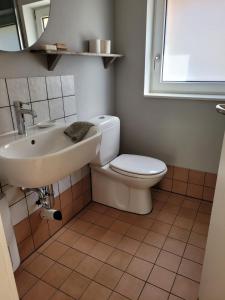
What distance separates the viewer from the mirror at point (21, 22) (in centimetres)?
115

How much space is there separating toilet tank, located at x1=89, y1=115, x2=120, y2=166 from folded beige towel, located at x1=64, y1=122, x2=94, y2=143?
35cm

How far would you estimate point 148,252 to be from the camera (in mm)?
1525

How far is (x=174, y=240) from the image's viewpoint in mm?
1630

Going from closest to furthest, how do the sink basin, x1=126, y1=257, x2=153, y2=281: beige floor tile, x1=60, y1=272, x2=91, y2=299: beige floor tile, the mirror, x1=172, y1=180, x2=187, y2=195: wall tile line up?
the sink basin, the mirror, x1=60, y1=272, x2=91, y2=299: beige floor tile, x1=126, y1=257, x2=153, y2=281: beige floor tile, x1=172, y1=180, x2=187, y2=195: wall tile

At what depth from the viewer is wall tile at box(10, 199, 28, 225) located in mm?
1344

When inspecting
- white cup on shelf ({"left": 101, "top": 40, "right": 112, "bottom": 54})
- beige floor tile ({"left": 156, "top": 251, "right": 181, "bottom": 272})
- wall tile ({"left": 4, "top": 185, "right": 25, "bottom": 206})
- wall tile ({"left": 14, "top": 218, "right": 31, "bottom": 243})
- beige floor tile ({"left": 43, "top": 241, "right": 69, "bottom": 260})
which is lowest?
beige floor tile ({"left": 43, "top": 241, "right": 69, "bottom": 260})

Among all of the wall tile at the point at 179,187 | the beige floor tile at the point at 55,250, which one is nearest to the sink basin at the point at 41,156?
the beige floor tile at the point at 55,250

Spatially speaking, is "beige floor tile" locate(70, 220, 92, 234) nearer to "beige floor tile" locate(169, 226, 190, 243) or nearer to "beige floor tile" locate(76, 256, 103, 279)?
"beige floor tile" locate(76, 256, 103, 279)

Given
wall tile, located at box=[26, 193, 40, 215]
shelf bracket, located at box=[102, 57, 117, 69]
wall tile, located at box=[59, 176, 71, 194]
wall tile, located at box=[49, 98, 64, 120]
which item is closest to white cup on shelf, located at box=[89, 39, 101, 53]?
shelf bracket, located at box=[102, 57, 117, 69]

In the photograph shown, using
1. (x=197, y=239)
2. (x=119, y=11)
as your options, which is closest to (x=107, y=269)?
(x=197, y=239)

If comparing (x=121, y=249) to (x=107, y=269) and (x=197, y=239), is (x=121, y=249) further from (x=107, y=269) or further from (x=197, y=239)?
(x=197, y=239)

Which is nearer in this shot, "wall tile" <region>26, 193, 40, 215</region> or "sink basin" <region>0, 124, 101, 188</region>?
"sink basin" <region>0, 124, 101, 188</region>

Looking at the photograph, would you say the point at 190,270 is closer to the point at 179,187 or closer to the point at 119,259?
the point at 119,259

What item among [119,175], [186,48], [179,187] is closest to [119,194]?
[119,175]
